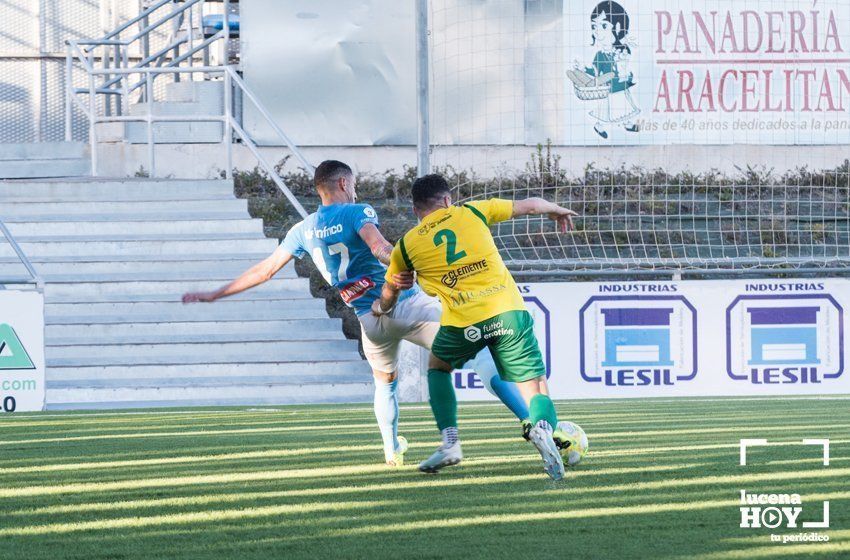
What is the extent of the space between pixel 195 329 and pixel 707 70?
6.82 m

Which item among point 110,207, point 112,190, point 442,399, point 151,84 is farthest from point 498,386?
point 151,84

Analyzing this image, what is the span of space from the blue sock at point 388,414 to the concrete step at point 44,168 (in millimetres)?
12800

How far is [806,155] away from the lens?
696 inches

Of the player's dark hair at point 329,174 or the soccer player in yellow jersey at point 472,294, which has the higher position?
the player's dark hair at point 329,174

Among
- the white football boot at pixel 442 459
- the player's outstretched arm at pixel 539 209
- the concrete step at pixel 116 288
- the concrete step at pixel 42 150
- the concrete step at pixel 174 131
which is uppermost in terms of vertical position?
the concrete step at pixel 174 131

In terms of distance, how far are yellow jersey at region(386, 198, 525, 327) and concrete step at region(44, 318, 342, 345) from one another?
8.94 m

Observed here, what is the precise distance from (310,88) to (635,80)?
5568 mm

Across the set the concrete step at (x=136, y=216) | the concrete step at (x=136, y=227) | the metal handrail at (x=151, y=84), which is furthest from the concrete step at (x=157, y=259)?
the metal handrail at (x=151, y=84)

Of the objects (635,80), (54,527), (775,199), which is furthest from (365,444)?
(775,199)

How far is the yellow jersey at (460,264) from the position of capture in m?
6.96

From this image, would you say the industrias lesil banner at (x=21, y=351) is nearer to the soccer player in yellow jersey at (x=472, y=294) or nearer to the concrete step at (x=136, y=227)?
the concrete step at (x=136, y=227)

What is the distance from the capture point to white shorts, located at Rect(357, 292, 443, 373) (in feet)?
25.5

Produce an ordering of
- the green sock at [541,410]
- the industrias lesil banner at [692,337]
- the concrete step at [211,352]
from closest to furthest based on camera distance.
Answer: the green sock at [541,410] < the industrias lesil banner at [692,337] < the concrete step at [211,352]

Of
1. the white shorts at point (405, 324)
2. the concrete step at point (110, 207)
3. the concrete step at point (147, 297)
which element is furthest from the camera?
the concrete step at point (110, 207)
